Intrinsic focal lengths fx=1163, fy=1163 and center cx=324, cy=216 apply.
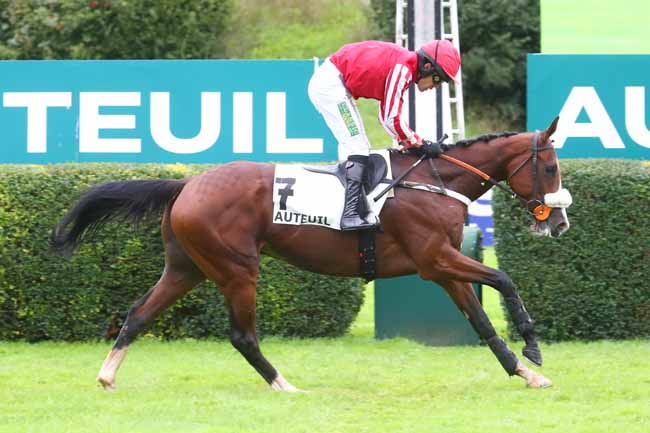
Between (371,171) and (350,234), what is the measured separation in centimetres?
42

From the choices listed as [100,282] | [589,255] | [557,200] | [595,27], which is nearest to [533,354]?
[557,200]

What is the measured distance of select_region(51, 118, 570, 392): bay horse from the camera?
7230mm

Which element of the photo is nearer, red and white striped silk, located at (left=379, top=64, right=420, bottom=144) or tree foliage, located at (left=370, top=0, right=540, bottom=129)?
red and white striped silk, located at (left=379, top=64, right=420, bottom=144)

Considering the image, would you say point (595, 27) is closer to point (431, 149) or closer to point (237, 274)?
point (431, 149)

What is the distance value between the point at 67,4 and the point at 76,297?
641 inches

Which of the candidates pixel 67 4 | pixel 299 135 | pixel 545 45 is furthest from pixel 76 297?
pixel 67 4

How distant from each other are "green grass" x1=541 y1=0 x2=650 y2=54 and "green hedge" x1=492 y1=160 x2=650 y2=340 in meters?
5.22

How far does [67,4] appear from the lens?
79.7ft

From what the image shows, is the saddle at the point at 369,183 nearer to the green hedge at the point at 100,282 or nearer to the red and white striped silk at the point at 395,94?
the red and white striped silk at the point at 395,94

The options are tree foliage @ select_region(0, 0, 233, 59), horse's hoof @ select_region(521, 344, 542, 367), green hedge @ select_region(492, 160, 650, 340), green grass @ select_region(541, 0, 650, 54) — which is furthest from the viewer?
tree foliage @ select_region(0, 0, 233, 59)

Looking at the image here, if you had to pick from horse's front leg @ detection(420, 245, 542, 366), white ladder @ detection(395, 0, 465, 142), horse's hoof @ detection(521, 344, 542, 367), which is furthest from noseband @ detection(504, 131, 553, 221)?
white ladder @ detection(395, 0, 465, 142)

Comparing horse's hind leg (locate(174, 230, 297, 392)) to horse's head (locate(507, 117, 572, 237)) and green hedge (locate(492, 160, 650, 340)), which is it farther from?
green hedge (locate(492, 160, 650, 340))

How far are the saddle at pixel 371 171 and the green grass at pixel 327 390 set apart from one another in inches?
51.6

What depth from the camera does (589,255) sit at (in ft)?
29.8
